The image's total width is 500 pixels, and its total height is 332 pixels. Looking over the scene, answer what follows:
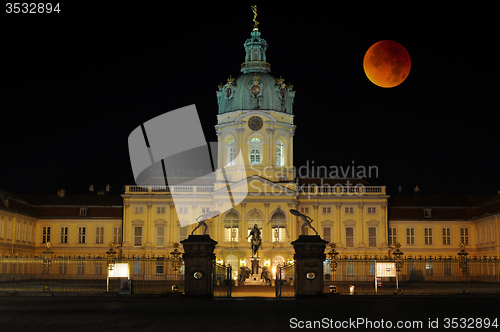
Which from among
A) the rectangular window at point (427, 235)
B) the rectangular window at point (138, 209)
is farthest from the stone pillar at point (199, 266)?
the rectangular window at point (427, 235)

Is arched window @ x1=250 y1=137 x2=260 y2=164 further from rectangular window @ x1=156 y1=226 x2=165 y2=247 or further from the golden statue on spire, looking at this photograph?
the golden statue on spire

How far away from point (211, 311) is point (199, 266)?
6094 millimetres

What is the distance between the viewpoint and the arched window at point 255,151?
258 feet

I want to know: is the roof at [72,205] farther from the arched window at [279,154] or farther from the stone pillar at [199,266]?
the stone pillar at [199,266]

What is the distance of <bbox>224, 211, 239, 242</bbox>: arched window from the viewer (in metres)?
73.7

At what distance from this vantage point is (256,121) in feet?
254

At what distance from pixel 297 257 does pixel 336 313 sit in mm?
7291

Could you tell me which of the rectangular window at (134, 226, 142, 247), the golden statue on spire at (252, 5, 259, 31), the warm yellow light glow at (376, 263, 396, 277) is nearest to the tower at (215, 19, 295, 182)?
the golden statue on spire at (252, 5, 259, 31)

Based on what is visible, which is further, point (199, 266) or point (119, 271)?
point (119, 271)

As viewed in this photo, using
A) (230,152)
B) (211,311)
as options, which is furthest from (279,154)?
(211,311)

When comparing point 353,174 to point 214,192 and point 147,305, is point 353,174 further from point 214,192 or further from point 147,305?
point 147,305

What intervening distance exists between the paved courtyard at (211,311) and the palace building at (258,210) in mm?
41451

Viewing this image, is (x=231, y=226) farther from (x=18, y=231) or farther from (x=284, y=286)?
(x=284, y=286)

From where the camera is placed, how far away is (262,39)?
80.3 meters
